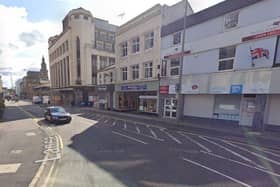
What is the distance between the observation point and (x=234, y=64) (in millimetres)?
13617

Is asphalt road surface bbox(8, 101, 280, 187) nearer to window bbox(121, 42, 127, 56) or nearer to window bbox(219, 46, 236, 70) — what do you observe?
window bbox(219, 46, 236, 70)

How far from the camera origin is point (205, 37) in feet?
50.8

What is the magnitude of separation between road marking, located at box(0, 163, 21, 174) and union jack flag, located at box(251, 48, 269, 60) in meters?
14.7

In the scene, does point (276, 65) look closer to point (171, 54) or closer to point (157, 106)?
point (171, 54)

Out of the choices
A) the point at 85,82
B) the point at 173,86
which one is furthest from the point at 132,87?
the point at 85,82

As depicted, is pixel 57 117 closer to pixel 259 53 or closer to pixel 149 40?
pixel 149 40

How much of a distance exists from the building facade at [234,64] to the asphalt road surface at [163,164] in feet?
16.1

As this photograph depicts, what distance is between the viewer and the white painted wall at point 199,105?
1541 cm

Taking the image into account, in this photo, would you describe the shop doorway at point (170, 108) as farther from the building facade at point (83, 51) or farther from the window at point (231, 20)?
the building facade at point (83, 51)

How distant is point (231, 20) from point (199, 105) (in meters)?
7.45

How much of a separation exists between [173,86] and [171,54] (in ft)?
11.0

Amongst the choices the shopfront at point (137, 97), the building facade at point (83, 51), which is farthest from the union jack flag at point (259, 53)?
the building facade at point (83, 51)

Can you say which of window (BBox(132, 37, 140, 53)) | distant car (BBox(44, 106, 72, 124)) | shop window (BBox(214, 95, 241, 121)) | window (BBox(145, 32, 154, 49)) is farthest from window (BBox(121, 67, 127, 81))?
shop window (BBox(214, 95, 241, 121))

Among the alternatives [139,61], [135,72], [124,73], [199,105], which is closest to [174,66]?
[199,105]
